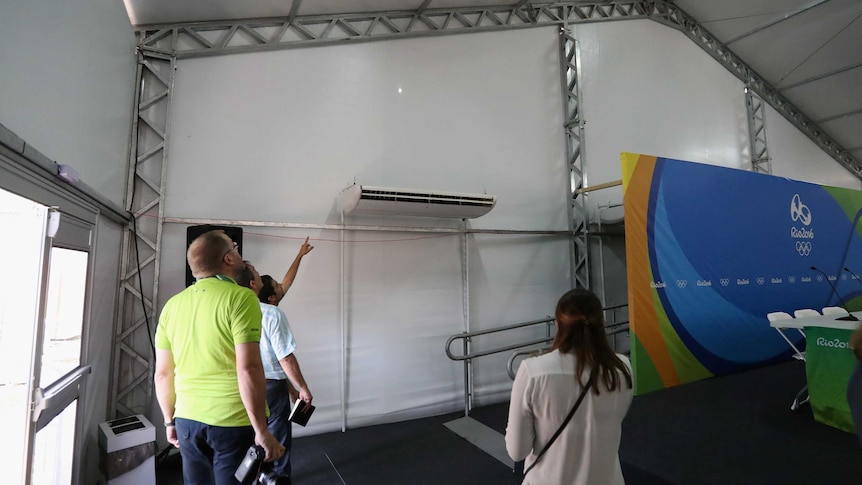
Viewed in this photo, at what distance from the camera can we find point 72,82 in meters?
2.07

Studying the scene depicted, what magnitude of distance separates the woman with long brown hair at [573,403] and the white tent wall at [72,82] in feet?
6.50

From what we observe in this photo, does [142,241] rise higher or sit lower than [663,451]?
higher

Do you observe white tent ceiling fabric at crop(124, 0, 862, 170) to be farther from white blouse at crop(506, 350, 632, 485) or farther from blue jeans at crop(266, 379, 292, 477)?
white blouse at crop(506, 350, 632, 485)

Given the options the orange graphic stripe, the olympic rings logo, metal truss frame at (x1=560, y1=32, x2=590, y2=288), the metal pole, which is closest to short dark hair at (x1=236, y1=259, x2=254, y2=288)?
the metal pole

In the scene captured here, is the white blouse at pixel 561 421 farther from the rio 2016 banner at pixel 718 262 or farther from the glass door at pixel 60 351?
the rio 2016 banner at pixel 718 262

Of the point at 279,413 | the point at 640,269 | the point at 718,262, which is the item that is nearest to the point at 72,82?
the point at 279,413

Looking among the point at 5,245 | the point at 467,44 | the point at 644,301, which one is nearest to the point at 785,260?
the point at 644,301

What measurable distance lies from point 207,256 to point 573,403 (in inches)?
56.0

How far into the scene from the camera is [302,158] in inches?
158

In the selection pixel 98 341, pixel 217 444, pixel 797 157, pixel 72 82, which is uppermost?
pixel 797 157

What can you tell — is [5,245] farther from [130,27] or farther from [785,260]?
[785,260]

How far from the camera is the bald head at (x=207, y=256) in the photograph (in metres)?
1.63

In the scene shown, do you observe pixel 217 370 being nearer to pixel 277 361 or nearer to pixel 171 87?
pixel 277 361

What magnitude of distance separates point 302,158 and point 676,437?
162 inches
